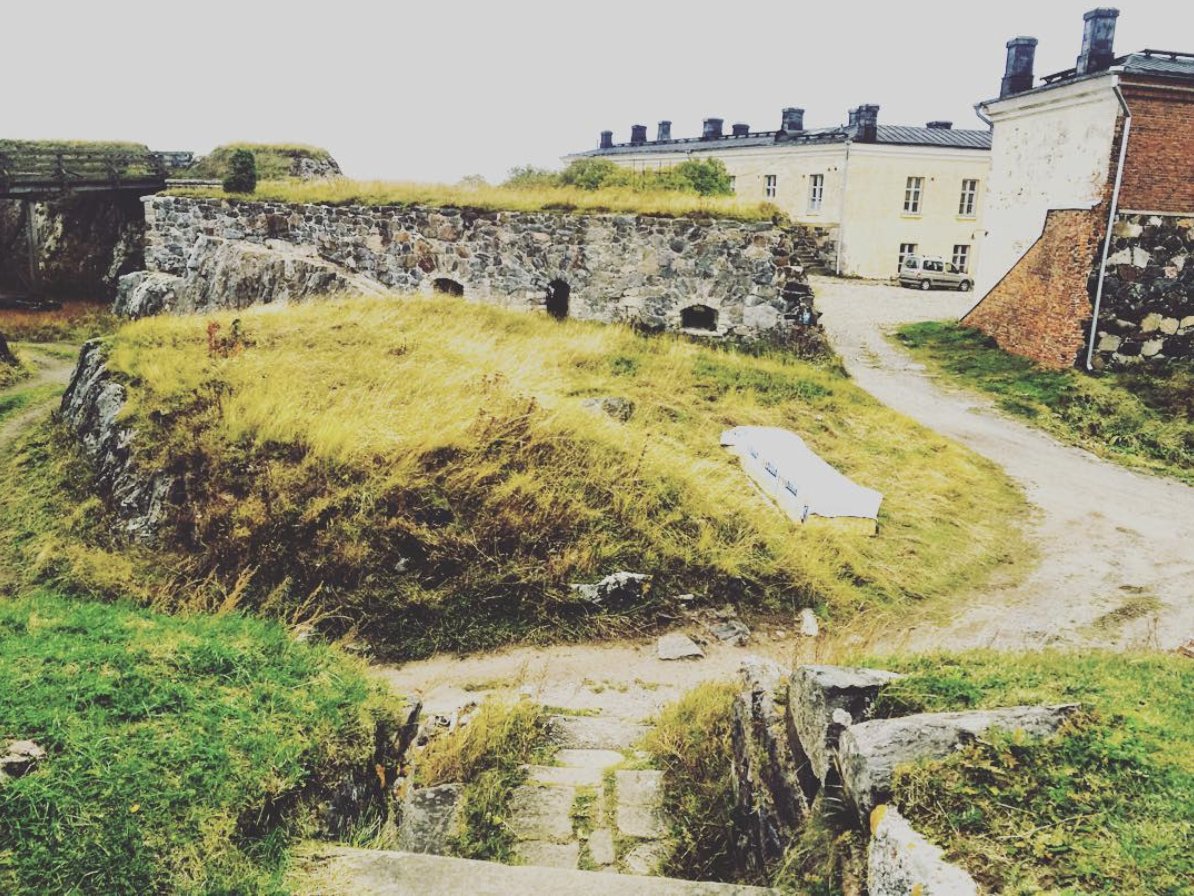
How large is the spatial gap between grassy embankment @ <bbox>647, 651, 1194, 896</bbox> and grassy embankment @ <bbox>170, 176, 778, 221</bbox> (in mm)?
12527

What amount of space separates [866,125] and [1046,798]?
113 feet

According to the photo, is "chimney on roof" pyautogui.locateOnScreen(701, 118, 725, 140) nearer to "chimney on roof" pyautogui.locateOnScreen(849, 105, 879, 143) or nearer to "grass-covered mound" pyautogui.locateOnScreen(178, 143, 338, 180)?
"chimney on roof" pyautogui.locateOnScreen(849, 105, 879, 143)

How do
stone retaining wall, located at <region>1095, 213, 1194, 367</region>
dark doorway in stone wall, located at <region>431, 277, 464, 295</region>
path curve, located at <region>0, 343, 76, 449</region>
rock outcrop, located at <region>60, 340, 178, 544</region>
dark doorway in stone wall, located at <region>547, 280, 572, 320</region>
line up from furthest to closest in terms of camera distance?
dark doorway in stone wall, located at <region>431, 277, 464, 295</region>, dark doorway in stone wall, located at <region>547, 280, 572, 320</region>, stone retaining wall, located at <region>1095, 213, 1194, 367</region>, path curve, located at <region>0, 343, 76, 449</region>, rock outcrop, located at <region>60, 340, 178, 544</region>

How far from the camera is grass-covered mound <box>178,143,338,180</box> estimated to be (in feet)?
87.6

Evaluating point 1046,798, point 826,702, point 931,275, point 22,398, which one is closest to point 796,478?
point 826,702

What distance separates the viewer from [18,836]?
3055 mm

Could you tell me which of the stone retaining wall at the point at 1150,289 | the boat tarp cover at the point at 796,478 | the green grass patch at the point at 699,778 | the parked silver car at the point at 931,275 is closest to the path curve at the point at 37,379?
the boat tarp cover at the point at 796,478

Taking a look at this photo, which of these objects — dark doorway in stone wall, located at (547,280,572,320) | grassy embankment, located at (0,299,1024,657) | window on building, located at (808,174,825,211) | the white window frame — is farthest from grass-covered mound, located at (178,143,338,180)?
the white window frame

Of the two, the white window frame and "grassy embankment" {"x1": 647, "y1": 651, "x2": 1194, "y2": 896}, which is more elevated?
Result: the white window frame

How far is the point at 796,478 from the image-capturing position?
9.42m

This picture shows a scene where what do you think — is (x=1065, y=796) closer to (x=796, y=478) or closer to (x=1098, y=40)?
(x=796, y=478)

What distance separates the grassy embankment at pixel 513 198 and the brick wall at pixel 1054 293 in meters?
5.68

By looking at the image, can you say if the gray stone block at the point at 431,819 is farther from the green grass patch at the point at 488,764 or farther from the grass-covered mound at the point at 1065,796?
the grass-covered mound at the point at 1065,796

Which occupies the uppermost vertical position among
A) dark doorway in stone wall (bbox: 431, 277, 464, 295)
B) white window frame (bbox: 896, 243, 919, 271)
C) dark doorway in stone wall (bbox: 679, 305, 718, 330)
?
white window frame (bbox: 896, 243, 919, 271)
